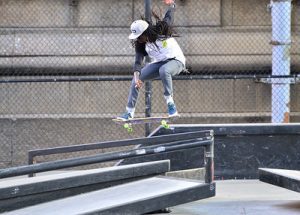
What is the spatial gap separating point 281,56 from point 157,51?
135 inches

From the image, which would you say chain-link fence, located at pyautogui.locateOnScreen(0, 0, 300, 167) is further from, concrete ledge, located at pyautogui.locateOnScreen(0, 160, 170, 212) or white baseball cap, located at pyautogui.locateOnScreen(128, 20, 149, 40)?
concrete ledge, located at pyautogui.locateOnScreen(0, 160, 170, 212)

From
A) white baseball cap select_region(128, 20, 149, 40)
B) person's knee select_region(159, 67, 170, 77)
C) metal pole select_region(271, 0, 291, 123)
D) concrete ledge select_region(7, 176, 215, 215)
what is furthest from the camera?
metal pole select_region(271, 0, 291, 123)

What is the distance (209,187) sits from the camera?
684 cm

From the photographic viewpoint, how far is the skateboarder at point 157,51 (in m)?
8.00

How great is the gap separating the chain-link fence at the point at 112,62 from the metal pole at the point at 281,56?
20.2 inches

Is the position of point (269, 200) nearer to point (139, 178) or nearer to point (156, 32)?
point (139, 178)

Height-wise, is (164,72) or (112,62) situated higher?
(112,62)

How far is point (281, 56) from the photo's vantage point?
10961 mm

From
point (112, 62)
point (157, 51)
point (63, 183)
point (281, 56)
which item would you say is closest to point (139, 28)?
point (157, 51)

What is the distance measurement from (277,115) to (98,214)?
568 centimetres

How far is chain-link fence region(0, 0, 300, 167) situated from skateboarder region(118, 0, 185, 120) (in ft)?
9.99

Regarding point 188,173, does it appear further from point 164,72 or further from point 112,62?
point 112,62

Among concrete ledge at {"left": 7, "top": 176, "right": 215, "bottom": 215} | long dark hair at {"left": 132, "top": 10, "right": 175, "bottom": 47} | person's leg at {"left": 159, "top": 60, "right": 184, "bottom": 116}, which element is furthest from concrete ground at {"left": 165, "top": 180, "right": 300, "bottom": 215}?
long dark hair at {"left": 132, "top": 10, "right": 175, "bottom": 47}

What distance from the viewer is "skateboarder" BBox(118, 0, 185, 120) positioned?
8.00 m
